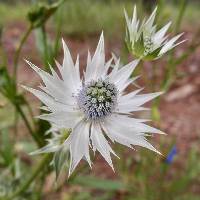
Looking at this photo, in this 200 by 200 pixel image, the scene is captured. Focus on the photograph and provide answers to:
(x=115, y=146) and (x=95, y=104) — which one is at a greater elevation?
(x=95, y=104)

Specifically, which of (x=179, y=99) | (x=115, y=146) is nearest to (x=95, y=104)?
(x=115, y=146)

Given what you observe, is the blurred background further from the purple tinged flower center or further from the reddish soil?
the purple tinged flower center

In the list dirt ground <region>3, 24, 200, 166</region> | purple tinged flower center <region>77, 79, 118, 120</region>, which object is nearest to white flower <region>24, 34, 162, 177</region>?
purple tinged flower center <region>77, 79, 118, 120</region>

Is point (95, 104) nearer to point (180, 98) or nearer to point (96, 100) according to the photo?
point (96, 100)

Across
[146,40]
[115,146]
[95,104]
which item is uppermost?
[146,40]

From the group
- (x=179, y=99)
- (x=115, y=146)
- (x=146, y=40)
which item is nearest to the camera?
(x=146, y=40)

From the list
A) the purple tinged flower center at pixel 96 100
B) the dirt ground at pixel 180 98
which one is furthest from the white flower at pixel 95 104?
the dirt ground at pixel 180 98

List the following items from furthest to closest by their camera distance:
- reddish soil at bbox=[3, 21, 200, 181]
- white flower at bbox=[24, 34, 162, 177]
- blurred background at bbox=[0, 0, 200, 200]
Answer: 1. reddish soil at bbox=[3, 21, 200, 181]
2. blurred background at bbox=[0, 0, 200, 200]
3. white flower at bbox=[24, 34, 162, 177]
